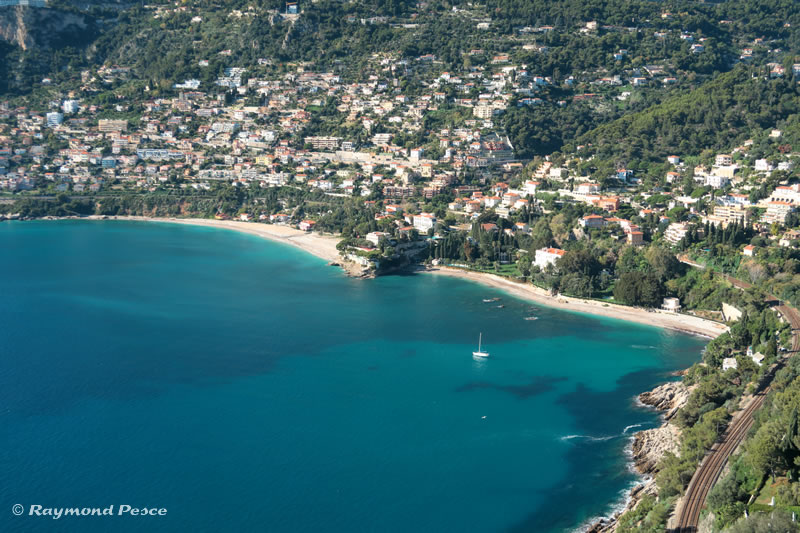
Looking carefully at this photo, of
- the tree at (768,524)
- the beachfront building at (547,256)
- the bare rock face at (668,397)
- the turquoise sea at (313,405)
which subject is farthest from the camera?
the beachfront building at (547,256)

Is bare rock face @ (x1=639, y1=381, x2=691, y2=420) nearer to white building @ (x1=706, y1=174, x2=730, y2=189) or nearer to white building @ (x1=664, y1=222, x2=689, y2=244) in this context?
white building @ (x1=664, y1=222, x2=689, y2=244)

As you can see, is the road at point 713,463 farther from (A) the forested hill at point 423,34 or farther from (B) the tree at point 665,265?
(A) the forested hill at point 423,34

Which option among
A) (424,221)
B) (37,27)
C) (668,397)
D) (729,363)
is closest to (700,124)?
(424,221)

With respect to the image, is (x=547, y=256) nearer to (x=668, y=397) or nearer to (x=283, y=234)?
(x=668, y=397)

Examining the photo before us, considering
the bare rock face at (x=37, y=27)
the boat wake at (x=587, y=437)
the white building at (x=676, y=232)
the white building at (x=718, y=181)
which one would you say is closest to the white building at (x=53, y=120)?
the bare rock face at (x=37, y=27)

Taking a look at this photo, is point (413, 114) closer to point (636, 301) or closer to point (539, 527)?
point (636, 301)

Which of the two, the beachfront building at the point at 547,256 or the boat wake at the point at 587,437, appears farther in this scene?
the beachfront building at the point at 547,256
